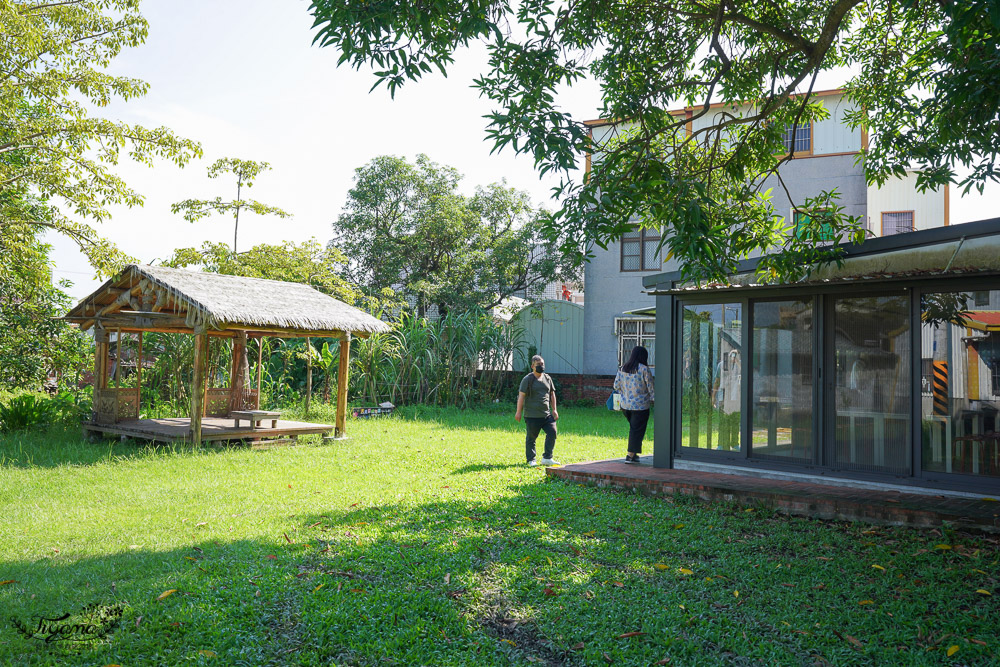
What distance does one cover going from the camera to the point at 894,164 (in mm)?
8828

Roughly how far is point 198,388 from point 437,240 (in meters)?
12.8

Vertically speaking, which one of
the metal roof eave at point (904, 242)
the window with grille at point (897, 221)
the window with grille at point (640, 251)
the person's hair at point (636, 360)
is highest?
the window with grille at point (897, 221)

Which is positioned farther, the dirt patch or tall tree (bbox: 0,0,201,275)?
tall tree (bbox: 0,0,201,275)

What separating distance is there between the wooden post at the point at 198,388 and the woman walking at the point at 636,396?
22.6 ft

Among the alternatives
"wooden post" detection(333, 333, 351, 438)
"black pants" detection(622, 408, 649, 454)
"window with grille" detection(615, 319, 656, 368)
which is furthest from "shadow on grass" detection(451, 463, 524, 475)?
"window with grille" detection(615, 319, 656, 368)

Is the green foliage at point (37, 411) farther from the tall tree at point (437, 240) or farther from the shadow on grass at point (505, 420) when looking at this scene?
the tall tree at point (437, 240)

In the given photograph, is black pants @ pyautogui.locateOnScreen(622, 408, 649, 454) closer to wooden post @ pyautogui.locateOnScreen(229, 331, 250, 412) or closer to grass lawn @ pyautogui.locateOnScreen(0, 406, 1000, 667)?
grass lawn @ pyautogui.locateOnScreen(0, 406, 1000, 667)

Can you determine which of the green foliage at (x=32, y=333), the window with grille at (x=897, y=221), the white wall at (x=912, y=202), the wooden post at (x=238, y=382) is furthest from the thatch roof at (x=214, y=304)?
the window with grille at (x=897, y=221)

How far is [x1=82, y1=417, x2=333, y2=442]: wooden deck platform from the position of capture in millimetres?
11703

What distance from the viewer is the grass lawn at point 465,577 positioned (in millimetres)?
4082

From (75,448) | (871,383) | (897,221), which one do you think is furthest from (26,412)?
(897,221)

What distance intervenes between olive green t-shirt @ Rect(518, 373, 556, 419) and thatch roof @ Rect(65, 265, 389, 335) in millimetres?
4566

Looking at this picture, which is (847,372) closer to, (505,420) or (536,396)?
(536,396)

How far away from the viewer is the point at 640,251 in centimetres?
2134
